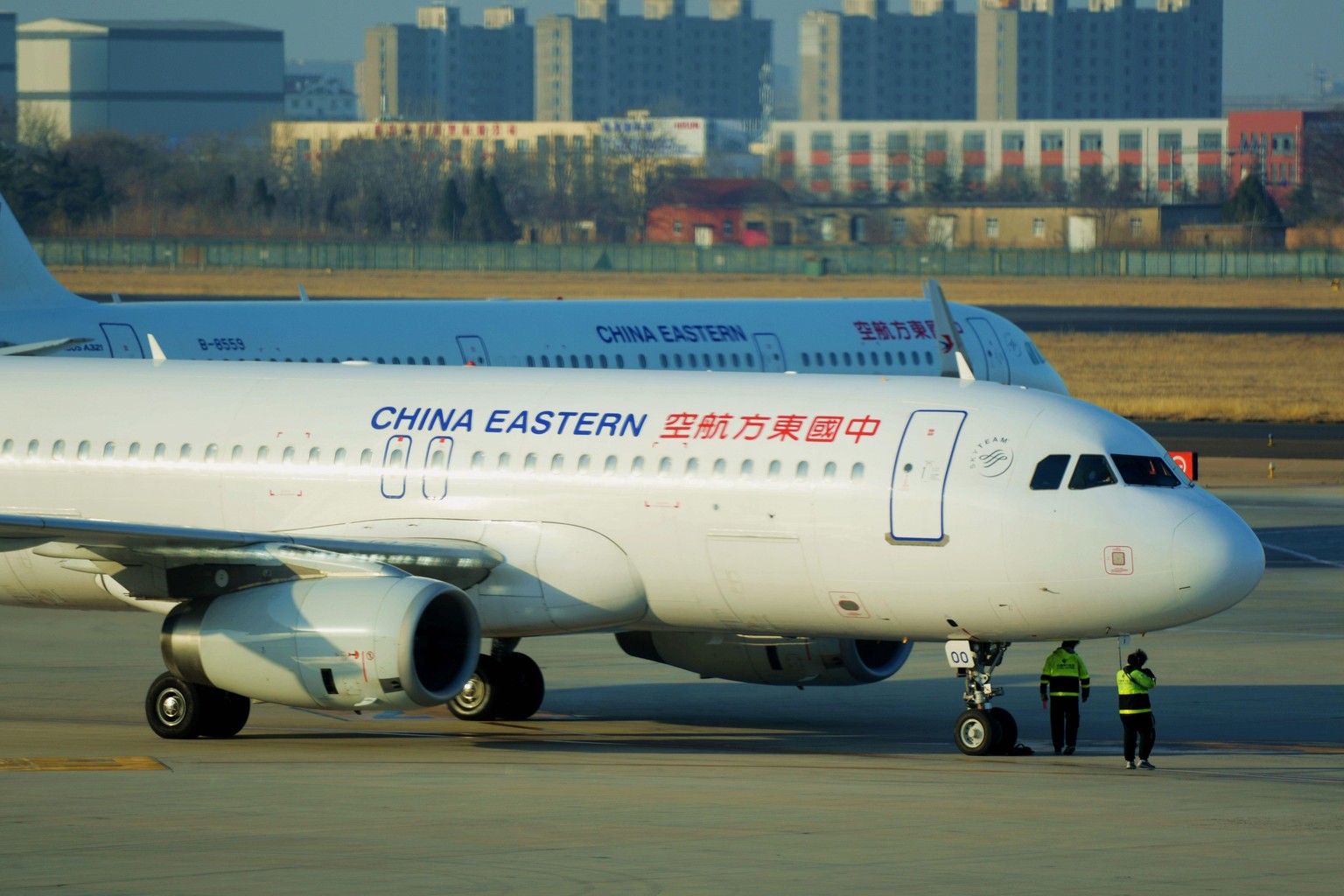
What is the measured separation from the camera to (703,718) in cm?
2775

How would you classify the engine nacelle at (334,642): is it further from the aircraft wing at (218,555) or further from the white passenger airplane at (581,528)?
the aircraft wing at (218,555)

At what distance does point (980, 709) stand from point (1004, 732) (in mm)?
444

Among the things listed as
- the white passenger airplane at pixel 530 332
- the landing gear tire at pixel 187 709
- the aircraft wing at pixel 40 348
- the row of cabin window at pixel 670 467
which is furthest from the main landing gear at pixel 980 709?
the white passenger airplane at pixel 530 332

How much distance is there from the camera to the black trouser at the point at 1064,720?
78.8ft

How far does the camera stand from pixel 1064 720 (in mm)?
24125

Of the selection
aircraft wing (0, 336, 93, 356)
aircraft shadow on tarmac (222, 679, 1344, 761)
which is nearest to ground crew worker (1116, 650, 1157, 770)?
aircraft shadow on tarmac (222, 679, 1344, 761)

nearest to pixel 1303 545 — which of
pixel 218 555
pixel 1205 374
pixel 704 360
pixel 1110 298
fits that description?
pixel 704 360

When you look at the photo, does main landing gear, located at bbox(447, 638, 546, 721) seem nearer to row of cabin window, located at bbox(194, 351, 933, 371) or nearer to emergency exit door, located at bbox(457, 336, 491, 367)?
row of cabin window, located at bbox(194, 351, 933, 371)

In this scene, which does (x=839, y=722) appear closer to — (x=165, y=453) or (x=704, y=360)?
(x=165, y=453)

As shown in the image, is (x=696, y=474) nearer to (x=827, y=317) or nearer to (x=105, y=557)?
(x=105, y=557)

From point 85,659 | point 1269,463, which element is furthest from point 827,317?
point 85,659

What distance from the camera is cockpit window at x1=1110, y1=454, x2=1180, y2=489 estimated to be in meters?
23.5

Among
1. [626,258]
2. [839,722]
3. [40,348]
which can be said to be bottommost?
[839,722]

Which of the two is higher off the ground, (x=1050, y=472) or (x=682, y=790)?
(x=1050, y=472)
